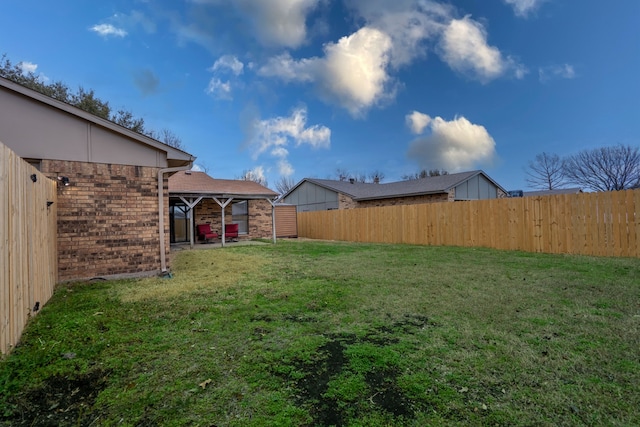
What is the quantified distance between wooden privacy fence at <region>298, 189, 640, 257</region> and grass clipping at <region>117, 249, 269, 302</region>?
24.7 ft

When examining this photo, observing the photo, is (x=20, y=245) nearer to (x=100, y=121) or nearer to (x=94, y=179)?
(x=94, y=179)

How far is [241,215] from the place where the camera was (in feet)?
55.4

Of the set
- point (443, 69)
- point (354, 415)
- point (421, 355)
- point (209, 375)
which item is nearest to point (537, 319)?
point (421, 355)

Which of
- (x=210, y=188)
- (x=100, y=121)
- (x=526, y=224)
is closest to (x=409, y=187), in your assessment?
(x=526, y=224)

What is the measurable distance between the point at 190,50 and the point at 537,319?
1416cm

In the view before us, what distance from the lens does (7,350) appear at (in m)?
2.63

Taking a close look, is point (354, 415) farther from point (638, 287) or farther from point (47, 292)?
point (638, 287)

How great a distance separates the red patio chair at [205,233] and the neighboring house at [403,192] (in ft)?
36.4

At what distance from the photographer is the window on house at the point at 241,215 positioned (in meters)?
16.7

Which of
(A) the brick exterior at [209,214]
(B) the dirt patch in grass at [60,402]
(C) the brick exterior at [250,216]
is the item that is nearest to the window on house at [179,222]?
(A) the brick exterior at [209,214]

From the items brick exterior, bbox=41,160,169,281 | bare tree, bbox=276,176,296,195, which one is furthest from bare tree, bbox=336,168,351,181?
brick exterior, bbox=41,160,169,281

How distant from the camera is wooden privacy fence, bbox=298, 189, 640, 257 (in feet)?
26.7

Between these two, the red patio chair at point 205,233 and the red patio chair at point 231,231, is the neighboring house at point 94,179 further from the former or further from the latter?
the red patio chair at point 231,231

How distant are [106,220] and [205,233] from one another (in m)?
8.75
